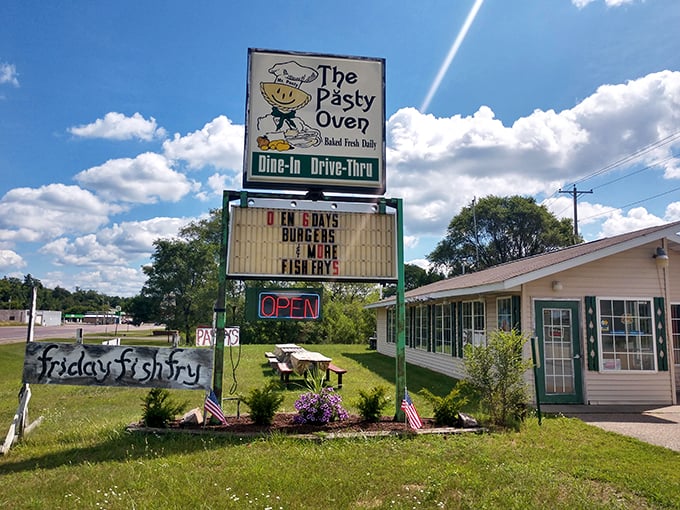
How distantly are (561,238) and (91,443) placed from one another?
43.3m

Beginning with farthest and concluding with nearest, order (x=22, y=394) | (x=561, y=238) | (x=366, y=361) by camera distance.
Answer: (x=561, y=238)
(x=366, y=361)
(x=22, y=394)

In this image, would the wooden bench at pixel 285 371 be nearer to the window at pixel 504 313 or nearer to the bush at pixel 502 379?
the window at pixel 504 313

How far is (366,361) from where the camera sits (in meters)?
18.5

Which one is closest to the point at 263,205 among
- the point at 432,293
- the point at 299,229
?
the point at 299,229

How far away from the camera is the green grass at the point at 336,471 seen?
13.6 ft

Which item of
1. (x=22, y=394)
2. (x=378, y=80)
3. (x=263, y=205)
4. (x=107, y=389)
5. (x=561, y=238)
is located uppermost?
(x=561, y=238)

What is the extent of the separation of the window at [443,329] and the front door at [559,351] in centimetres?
400

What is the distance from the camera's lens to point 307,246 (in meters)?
7.01

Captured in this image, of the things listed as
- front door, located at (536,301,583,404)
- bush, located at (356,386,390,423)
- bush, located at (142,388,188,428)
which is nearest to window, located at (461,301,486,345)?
front door, located at (536,301,583,404)

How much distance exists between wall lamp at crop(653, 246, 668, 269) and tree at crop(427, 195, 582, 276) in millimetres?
32579

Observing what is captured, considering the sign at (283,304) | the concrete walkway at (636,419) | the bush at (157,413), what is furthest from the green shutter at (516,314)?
the bush at (157,413)

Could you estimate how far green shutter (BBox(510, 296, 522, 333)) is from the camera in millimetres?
9547

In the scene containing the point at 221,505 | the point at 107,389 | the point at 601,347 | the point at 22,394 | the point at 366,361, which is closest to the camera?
the point at 221,505

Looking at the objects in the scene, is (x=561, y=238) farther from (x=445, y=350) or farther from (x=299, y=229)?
(x=299, y=229)
